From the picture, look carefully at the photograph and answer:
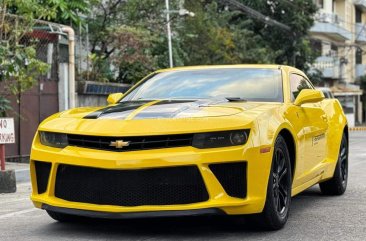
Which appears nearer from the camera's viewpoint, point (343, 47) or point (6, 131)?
point (6, 131)

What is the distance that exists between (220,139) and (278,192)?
90 cm

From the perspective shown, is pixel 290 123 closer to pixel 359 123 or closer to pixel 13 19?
pixel 13 19

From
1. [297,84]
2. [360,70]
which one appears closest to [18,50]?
[297,84]

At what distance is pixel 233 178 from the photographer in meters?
5.14

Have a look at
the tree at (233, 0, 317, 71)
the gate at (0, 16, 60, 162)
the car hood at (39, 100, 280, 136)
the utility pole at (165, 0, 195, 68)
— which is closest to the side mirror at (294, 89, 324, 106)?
the car hood at (39, 100, 280, 136)

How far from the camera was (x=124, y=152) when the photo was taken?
5.08m

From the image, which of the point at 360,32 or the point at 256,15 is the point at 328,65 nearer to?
the point at 360,32

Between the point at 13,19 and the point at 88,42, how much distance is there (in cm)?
748

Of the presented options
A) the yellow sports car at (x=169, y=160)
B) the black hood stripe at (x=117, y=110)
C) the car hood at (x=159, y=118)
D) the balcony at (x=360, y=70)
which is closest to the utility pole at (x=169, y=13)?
the black hood stripe at (x=117, y=110)

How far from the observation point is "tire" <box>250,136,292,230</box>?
5.41 meters

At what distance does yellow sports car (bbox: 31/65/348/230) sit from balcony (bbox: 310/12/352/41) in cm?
3703

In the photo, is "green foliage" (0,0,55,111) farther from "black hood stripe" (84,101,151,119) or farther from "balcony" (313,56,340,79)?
"balcony" (313,56,340,79)

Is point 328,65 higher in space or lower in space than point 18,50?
higher

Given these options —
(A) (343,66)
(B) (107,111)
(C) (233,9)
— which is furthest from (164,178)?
(A) (343,66)
